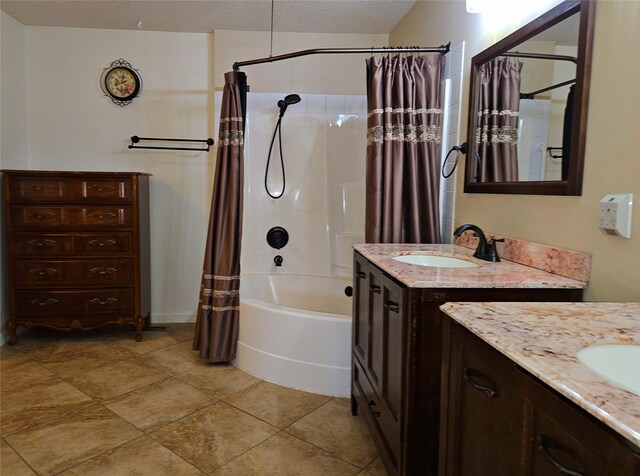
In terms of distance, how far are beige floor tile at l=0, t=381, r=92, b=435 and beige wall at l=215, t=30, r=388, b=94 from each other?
2339 millimetres

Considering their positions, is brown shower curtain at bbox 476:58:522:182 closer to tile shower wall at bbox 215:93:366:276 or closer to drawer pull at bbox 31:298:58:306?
tile shower wall at bbox 215:93:366:276

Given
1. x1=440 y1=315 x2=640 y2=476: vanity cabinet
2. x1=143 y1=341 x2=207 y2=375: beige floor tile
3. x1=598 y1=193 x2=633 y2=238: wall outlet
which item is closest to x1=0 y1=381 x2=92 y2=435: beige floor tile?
x1=143 y1=341 x2=207 y2=375: beige floor tile

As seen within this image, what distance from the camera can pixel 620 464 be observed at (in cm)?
54

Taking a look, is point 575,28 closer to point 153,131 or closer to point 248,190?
point 248,190

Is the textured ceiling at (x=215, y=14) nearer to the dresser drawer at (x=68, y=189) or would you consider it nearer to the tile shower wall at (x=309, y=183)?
the tile shower wall at (x=309, y=183)

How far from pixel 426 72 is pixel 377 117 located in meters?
0.35

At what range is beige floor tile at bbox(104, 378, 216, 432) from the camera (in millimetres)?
2115

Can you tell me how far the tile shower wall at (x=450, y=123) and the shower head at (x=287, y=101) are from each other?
117 cm

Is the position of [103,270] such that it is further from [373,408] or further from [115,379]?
[373,408]

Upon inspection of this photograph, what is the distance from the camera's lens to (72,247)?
9.87 ft

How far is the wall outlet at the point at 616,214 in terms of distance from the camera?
1174mm

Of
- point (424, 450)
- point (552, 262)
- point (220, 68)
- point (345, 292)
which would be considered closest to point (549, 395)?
point (424, 450)

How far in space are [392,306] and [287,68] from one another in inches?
98.0

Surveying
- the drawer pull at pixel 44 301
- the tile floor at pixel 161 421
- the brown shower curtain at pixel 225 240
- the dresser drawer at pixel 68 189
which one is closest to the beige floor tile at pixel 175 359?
the tile floor at pixel 161 421
